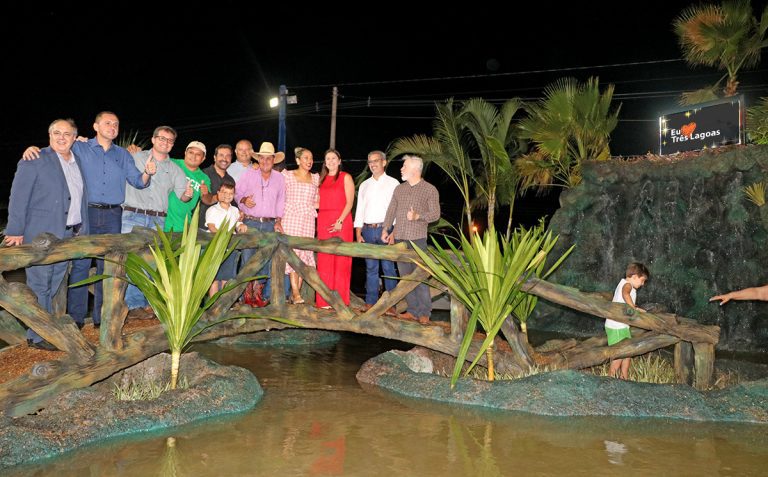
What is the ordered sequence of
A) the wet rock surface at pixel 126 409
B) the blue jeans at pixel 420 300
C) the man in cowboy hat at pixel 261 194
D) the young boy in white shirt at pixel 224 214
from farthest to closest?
the man in cowboy hat at pixel 261 194
the young boy in white shirt at pixel 224 214
the blue jeans at pixel 420 300
the wet rock surface at pixel 126 409

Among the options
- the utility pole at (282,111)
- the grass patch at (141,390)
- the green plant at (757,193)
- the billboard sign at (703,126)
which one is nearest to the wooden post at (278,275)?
the grass patch at (141,390)

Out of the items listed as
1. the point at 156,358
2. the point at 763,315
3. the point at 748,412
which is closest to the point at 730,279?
the point at 763,315

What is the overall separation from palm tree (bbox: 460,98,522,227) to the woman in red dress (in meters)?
8.52

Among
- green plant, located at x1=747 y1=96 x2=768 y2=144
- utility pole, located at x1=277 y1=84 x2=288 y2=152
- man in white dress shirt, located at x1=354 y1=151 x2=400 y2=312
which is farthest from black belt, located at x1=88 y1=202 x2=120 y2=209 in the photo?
utility pole, located at x1=277 y1=84 x2=288 y2=152

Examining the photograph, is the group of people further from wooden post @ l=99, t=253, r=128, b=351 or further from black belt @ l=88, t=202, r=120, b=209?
wooden post @ l=99, t=253, r=128, b=351

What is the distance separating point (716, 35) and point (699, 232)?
3787mm

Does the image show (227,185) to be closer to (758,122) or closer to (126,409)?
(126,409)

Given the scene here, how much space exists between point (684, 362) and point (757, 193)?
5.16m

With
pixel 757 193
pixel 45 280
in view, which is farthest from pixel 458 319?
pixel 757 193

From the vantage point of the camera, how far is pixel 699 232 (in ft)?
40.5

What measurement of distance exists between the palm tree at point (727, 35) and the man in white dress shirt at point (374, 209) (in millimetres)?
8259

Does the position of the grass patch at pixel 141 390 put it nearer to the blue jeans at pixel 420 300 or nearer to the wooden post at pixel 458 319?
the wooden post at pixel 458 319

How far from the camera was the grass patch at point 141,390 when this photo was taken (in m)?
5.71

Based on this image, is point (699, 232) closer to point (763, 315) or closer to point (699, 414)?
point (763, 315)
